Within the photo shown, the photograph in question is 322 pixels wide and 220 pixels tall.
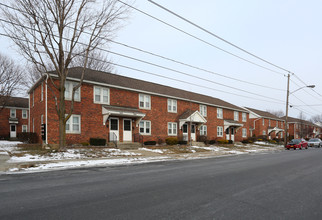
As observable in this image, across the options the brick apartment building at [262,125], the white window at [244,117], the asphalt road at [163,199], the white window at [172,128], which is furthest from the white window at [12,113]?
the brick apartment building at [262,125]

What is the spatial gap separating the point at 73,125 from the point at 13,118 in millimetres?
25692

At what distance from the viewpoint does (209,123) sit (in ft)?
115

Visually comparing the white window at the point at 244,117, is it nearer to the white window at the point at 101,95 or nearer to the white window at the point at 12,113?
the white window at the point at 101,95

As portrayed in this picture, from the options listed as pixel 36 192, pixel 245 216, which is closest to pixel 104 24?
pixel 36 192

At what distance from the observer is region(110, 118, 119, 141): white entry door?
22.8 meters

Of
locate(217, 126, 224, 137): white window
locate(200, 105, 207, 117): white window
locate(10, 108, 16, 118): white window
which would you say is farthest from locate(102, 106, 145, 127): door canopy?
locate(10, 108, 16, 118): white window

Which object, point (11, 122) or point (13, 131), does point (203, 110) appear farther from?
point (13, 131)

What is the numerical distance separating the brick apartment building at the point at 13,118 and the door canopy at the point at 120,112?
25.3 metres

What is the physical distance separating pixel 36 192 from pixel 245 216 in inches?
208

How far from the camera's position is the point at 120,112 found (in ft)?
72.3

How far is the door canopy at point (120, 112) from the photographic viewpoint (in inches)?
854

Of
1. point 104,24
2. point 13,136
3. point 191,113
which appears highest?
point 104,24

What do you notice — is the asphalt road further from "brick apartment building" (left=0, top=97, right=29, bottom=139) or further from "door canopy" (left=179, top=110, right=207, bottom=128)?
"brick apartment building" (left=0, top=97, right=29, bottom=139)

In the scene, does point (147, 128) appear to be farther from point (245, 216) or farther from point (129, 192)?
point (245, 216)
